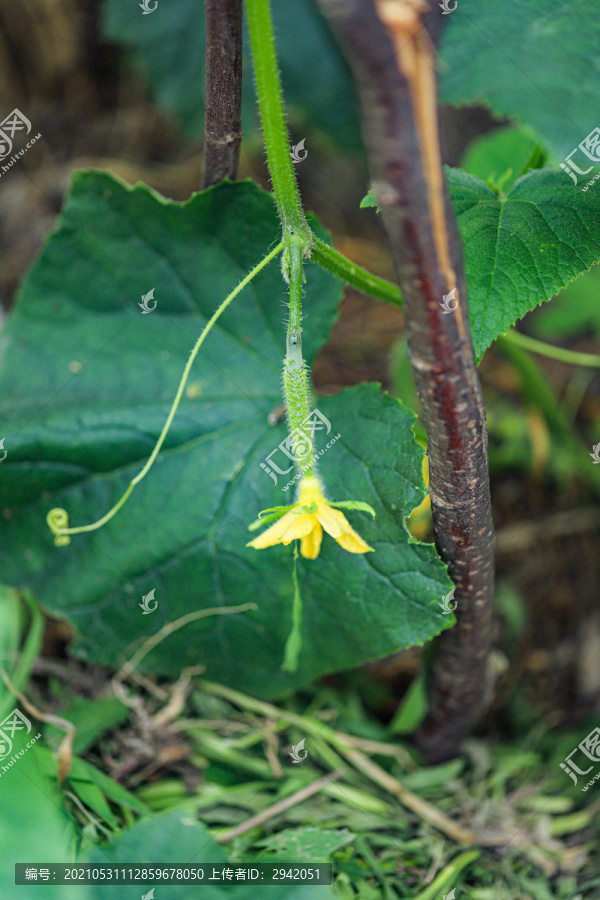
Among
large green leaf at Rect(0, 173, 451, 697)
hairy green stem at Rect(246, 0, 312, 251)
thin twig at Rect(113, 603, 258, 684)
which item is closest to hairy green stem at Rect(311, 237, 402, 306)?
hairy green stem at Rect(246, 0, 312, 251)

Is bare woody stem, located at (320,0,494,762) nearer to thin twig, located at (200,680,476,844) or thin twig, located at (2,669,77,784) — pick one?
thin twig, located at (200,680,476,844)

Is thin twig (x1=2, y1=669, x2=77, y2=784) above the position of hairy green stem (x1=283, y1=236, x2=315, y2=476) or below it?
below

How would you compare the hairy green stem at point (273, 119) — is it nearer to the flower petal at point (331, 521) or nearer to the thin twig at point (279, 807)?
the flower petal at point (331, 521)

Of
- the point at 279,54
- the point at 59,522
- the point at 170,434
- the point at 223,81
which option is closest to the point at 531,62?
the point at 223,81

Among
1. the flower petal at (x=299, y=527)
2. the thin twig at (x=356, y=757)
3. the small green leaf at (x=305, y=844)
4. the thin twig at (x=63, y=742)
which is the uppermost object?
the flower petal at (x=299, y=527)

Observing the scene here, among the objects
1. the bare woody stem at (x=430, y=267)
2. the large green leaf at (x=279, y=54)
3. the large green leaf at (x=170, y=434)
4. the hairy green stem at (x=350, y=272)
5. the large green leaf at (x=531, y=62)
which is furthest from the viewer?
the large green leaf at (x=279, y=54)

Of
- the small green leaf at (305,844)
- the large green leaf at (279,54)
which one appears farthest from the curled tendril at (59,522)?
the large green leaf at (279,54)
